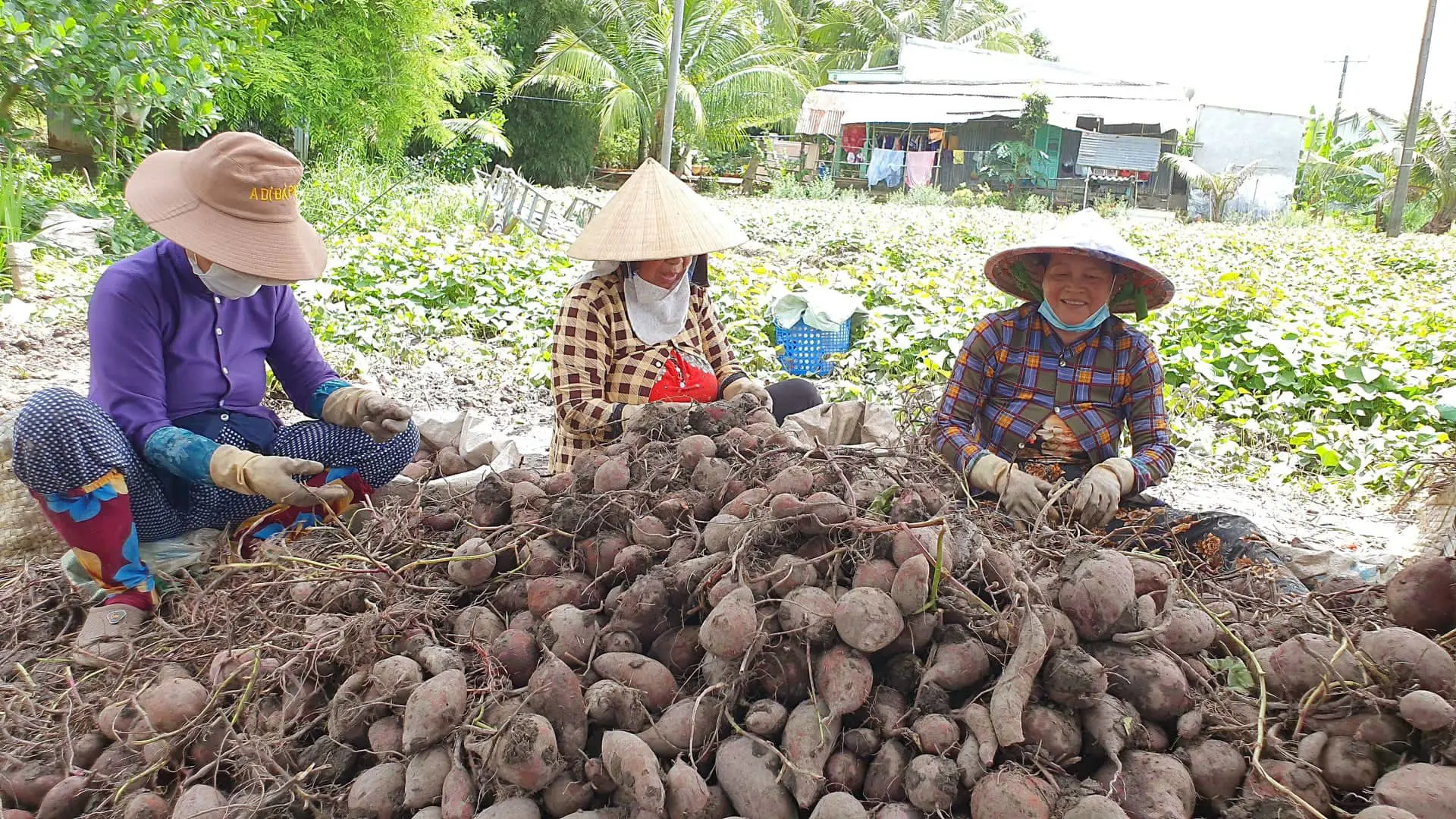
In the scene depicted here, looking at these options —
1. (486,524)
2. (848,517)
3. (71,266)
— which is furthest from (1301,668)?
(71,266)

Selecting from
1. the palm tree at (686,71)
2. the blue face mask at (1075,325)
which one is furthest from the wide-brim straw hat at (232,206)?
the palm tree at (686,71)

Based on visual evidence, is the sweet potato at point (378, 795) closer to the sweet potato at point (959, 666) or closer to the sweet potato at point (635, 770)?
the sweet potato at point (635, 770)

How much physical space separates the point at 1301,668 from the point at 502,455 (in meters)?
2.58

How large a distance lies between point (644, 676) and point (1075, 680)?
0.69 m

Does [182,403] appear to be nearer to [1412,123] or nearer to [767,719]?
[767,719]

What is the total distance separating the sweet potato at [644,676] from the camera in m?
1.52

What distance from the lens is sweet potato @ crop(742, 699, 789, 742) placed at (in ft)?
4.63

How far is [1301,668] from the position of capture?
153 cm

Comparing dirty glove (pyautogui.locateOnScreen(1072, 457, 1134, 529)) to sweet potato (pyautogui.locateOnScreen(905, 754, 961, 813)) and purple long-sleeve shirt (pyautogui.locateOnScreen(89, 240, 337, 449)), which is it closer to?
sweet potato (pyautogui.locateOnScreen(905, 754, 961, 813))

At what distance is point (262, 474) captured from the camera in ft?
7.41

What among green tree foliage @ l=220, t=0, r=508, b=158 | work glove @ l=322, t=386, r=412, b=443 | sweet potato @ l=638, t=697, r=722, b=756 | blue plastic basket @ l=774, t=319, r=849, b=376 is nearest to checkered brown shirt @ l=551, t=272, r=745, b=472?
work glove @ l=322, t=386, r=412, b=443

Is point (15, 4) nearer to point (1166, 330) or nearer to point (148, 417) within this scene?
point (148, 417)

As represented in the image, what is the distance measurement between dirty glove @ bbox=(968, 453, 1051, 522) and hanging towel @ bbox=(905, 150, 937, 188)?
2285 centimetres

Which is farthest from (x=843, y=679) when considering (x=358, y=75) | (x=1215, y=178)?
(x=1215, y=178)
